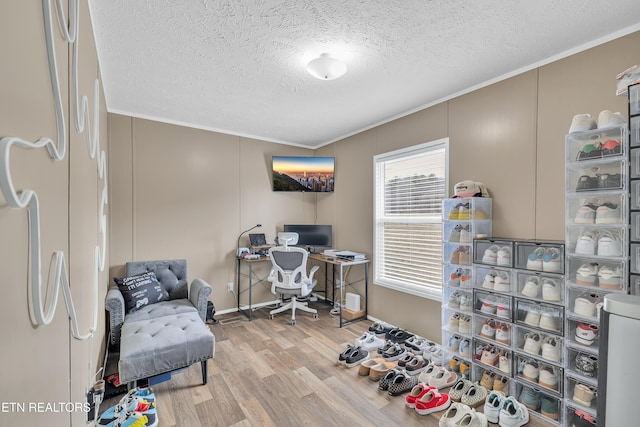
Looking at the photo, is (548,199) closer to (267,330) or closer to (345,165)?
(345,165)

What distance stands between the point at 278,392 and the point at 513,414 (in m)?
1.60

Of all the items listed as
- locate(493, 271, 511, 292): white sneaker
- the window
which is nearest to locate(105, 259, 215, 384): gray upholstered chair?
the window

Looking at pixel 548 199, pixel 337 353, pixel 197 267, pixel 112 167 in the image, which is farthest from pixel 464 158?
pixel 112 167

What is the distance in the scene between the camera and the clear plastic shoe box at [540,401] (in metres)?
1.83

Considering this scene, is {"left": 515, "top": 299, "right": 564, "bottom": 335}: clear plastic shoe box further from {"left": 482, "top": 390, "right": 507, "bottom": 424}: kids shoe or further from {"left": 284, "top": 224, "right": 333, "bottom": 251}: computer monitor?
{"left": 284, "top": 224, "right": 333, "bottom": 251}: computer monitor

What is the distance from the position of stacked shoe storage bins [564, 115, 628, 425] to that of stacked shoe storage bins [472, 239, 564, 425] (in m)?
0.07

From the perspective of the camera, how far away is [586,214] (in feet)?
5.66

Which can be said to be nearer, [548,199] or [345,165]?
[548,199]

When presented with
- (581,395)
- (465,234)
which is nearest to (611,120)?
(465,234)

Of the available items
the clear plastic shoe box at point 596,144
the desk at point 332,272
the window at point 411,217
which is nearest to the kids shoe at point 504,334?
the window at point 411,217

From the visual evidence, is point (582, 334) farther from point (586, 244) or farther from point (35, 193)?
point (35, 193)

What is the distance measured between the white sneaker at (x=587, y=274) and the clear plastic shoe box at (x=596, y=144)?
0.65m

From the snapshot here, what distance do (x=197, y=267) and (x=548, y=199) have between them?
3.70 m

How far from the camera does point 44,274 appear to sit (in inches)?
31.3
